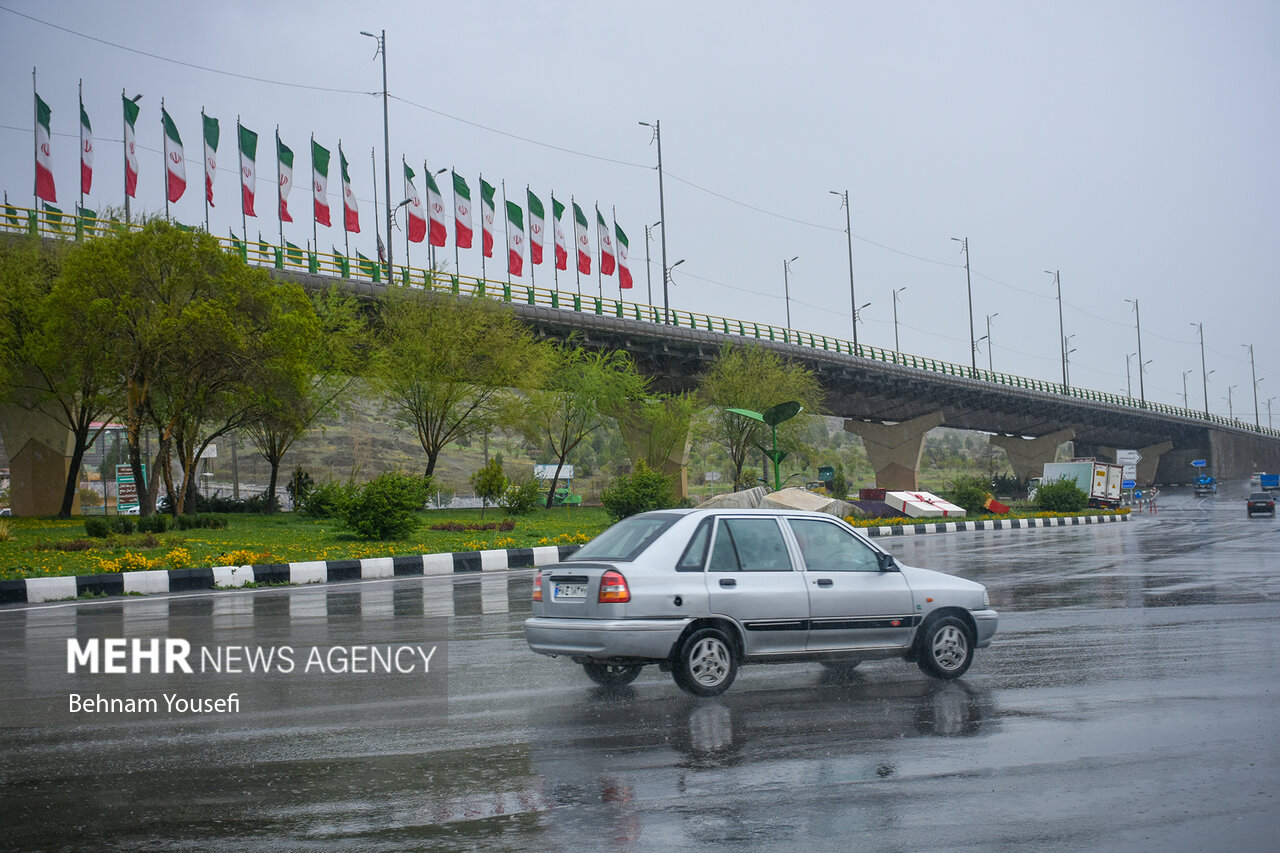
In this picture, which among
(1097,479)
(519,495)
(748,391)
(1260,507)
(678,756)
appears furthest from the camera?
(748,391)

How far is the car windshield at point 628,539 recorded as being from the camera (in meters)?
7.84

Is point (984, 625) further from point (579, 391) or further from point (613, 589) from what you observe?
point (579, 391)

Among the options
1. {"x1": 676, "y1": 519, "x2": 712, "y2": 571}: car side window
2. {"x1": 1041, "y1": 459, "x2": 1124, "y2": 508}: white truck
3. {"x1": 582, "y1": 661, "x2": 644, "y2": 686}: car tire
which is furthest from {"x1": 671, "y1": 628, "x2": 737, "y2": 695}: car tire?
{"x1": 1041, "y1": 459, "x2": 1124, "y2": 508}: white truck

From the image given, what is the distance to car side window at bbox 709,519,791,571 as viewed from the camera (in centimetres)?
790

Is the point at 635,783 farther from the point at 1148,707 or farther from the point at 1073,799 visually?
the point at 1148,707

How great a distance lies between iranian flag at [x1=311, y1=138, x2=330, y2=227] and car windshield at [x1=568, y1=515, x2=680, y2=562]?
4126cm

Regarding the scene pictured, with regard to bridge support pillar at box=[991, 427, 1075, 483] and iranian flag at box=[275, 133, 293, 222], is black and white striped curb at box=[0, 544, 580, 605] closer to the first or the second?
iranian flag at box=[275, 133, 293, 222]

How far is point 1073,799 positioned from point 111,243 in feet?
93.2

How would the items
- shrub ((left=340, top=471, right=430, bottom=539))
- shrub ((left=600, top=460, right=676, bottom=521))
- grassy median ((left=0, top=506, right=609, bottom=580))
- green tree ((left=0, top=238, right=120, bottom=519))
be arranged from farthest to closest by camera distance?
shrub ((left=600, top=460, right=676, bottom=521)), green tree ((left=0, top=238, right=120, bottom=519)), shrub ((left=340, top=471, right=430, bottom=539)), grassy median ((left=0, top=506, right=609, bottom=580))

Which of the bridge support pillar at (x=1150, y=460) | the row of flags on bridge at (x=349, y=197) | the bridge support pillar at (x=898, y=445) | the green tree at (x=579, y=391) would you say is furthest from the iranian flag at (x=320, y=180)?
the bridge support pillar at (x=1150, y=460)

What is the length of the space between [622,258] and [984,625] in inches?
2161

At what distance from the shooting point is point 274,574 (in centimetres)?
1889

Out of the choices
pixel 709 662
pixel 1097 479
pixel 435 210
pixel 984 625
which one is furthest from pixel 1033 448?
pixel 709 662

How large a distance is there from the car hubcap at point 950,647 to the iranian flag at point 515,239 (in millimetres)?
46603
